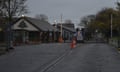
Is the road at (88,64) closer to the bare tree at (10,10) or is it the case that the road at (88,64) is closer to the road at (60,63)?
the road at (60,63)

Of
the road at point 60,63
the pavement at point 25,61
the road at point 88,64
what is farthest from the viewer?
the pavement at point 25,61

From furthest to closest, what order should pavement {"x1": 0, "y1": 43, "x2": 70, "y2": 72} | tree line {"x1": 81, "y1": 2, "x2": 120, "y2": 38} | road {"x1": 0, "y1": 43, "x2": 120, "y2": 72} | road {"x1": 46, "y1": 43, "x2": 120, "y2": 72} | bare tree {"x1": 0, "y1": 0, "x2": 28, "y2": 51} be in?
tree line {"x1": 81, "y1": 2, "x2": 120, "y2": 38}
bare tree {"x1": 0, "y1": 0, "x2": 28, "y2": 51}
pavement {"x1": 0, "y1": 43, "x2": 70, "y2": 72}
road {"x1": 0, "y1": 43, "x2": 120, "y2": 72}
road {"x1": 46, "y1": 43, "x2": 120, "y2": 72}

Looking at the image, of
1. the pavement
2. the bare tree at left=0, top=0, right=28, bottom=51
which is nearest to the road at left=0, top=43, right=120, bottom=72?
the pavement

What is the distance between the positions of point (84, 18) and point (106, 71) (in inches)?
5143

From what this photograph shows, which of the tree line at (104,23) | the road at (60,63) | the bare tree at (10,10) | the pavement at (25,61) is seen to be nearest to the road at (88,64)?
the road at (60,63)

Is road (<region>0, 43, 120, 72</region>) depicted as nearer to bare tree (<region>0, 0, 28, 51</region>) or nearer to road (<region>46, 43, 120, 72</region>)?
road (<region>46, 43, 120, 72</region>)

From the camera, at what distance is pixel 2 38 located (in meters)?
68.1

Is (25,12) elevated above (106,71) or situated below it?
above

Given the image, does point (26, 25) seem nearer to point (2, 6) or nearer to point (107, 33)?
point (107, 33)

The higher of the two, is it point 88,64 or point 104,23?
point 104,23

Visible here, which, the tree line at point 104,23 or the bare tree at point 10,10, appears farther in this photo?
the tree line at point 104,23

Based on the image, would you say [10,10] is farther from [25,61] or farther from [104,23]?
[104,23]

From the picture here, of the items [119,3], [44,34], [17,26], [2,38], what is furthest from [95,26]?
[119,3]

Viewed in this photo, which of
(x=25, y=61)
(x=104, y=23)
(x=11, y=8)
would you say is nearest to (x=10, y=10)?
(x=11, y=8)
